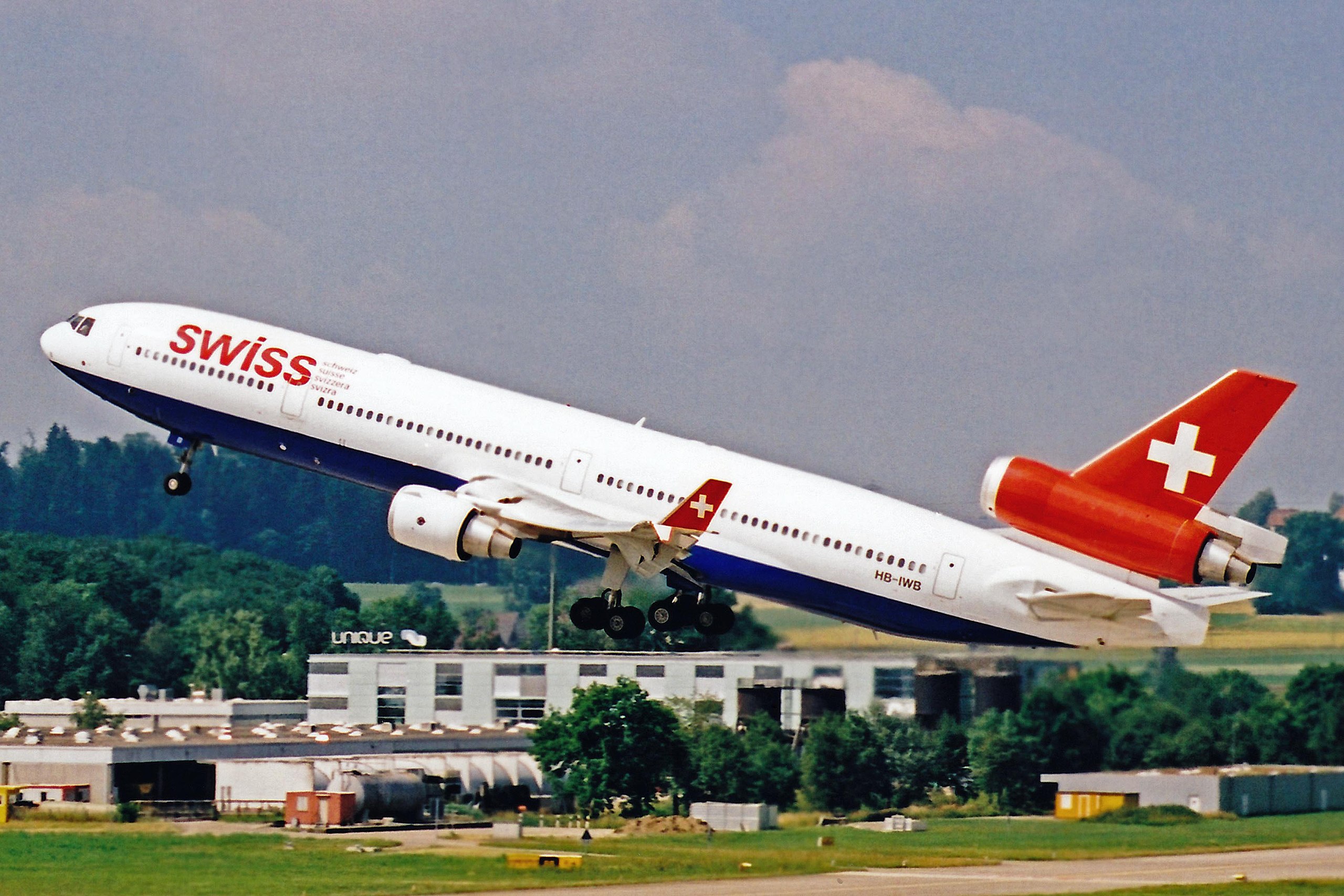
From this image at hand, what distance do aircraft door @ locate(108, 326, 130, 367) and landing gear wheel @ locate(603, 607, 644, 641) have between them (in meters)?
14.7

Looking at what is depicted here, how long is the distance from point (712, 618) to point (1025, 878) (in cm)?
1006

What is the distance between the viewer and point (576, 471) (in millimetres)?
54469

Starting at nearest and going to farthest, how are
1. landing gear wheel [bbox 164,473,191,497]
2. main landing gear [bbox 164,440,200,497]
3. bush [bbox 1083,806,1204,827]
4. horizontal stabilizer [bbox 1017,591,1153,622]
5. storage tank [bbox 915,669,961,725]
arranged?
horizontal stabilizer [bbox 1017,591,1153,622]
storage tank [bbox 915,669,961,725]
main landing gear [bbox 164,440,200,497]
bush [bbox 1083,806,1204,827]
landing gear wheel [bbox 164,473,191,497]

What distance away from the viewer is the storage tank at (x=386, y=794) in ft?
229

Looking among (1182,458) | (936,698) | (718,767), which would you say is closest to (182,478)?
(718,767)

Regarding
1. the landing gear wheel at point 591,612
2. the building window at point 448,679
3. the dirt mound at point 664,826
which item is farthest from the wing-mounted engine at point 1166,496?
the building window at point 448,679

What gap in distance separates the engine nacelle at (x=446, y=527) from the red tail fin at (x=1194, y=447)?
45.0ft

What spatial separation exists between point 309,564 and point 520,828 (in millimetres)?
65488

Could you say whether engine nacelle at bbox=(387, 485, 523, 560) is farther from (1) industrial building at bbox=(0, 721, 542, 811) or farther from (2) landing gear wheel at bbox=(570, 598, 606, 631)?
(1) industrial building at bbox=(0, 721, 542, 811)

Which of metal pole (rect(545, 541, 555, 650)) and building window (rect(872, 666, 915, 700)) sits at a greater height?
metal pole (rect(545, 541, 555, 650))

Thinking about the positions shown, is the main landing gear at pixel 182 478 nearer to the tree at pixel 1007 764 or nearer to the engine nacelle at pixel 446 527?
the engine nacelle at pixel 446 527

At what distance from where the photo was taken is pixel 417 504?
54.2 meters

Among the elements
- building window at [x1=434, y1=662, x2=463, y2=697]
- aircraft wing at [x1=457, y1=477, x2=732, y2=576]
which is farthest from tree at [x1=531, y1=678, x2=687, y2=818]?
aircraft wing at [x1=457, y1=477, x2=732, y2=576]

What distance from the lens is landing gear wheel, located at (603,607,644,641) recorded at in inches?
2173
